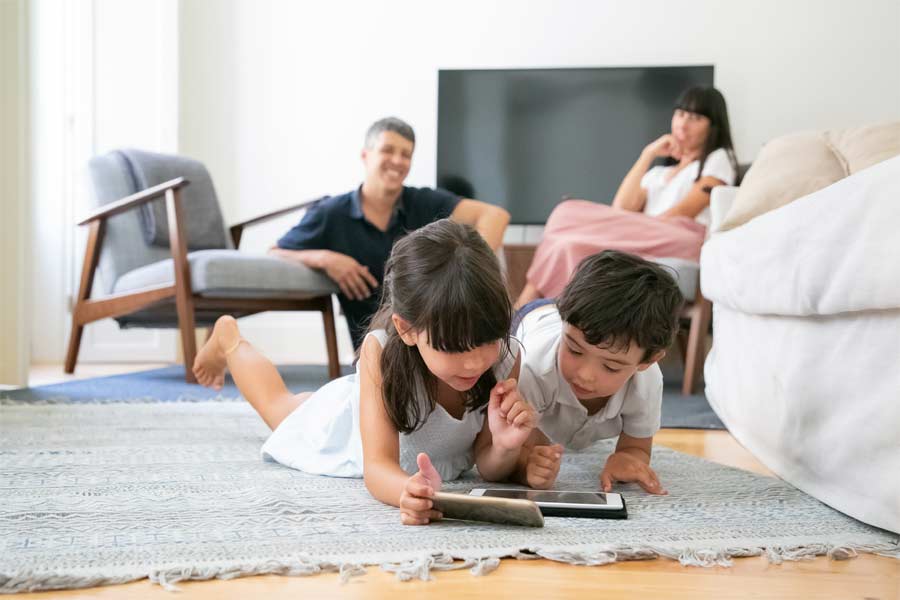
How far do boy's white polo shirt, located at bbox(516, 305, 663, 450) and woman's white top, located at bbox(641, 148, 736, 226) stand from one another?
6.50 ft

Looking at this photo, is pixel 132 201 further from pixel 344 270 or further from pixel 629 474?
pixel 629 474

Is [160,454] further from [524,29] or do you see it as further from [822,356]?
[524,29]

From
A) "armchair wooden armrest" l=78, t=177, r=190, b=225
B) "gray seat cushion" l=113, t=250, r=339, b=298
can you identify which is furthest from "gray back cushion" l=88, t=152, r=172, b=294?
"gray seat cushion" l=113, t=250, r=339, b=298

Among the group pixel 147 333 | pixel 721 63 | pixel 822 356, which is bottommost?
pixel 147 333

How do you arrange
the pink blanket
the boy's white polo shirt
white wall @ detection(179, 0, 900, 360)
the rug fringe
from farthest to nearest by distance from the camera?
1. white wall @ detection(179, 0, 900, 360)
2. the pink blanket
3. the boy's white polo shirt
4. the rug fringe

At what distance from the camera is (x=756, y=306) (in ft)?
5.11

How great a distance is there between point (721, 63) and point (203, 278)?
266cm

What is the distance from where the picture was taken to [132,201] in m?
3.14

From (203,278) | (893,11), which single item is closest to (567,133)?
(893,11)

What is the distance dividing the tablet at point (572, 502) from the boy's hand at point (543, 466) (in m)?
0.06

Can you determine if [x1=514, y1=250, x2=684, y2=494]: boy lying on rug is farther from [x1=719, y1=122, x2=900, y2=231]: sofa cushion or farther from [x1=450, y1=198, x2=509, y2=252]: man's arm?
[x1=450, y1=198, x2=509, y2=252]: man's arm

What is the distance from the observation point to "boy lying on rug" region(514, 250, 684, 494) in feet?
4.17

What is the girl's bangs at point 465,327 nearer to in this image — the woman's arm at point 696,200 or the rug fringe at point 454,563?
the rug fringe at point 454,563

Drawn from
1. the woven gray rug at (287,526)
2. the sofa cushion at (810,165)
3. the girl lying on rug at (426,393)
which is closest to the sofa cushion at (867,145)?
the sofa cushion at (810,165)
